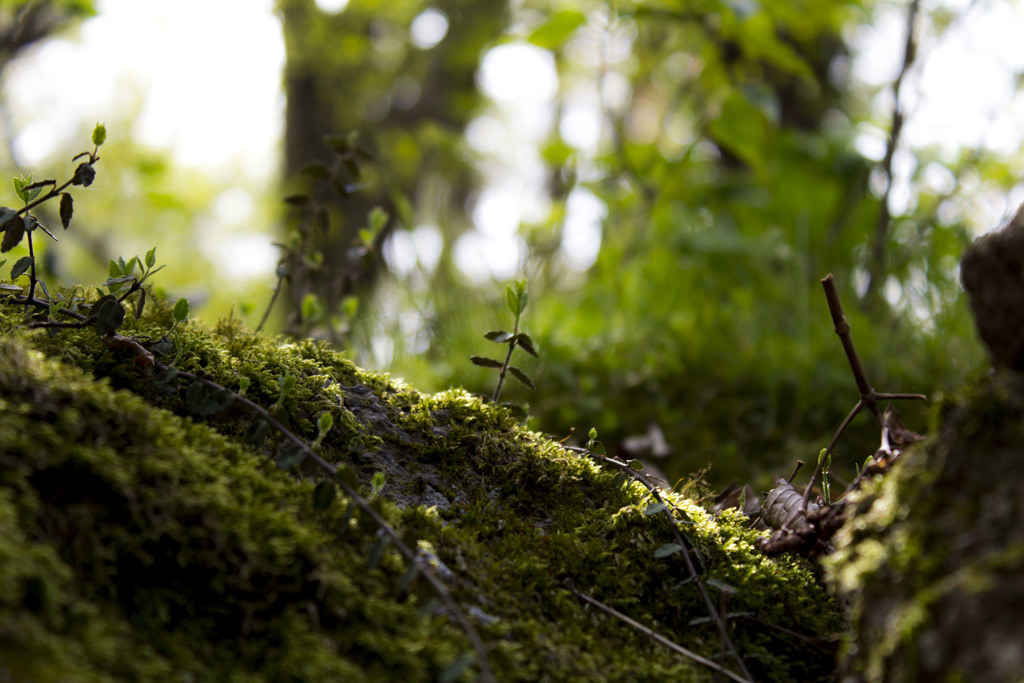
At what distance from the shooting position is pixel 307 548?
79 centimetres

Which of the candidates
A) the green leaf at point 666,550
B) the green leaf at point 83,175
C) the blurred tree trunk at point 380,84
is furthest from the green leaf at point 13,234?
the blurred tree trunk at point 380,84

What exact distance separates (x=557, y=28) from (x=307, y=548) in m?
2.75

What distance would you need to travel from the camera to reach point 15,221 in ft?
3.21

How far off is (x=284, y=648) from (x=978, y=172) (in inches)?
165

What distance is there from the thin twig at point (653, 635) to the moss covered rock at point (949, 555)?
16 centimetres

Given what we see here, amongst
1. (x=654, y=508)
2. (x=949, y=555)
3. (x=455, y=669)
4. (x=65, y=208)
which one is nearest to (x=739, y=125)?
(x=654, y=508)

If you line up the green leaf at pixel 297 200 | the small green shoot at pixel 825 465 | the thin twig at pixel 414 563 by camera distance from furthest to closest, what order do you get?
the green leaf at pixel 297 200
the small green shoot at pixel 825 465
the thin twig at pixel 414 563

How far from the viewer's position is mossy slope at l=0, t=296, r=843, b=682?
0.68 metres

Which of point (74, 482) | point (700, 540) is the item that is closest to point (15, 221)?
point (74, 482)

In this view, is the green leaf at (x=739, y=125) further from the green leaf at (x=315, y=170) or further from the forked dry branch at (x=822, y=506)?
the forked dry branch at (x=822, y=506)

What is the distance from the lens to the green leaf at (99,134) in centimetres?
100

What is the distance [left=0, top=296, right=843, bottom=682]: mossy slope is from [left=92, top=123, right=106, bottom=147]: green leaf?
12.3 inches

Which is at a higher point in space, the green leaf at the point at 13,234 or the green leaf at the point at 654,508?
the green leaf at the point at 13,234

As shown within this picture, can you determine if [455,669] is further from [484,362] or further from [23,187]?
[23,187]
